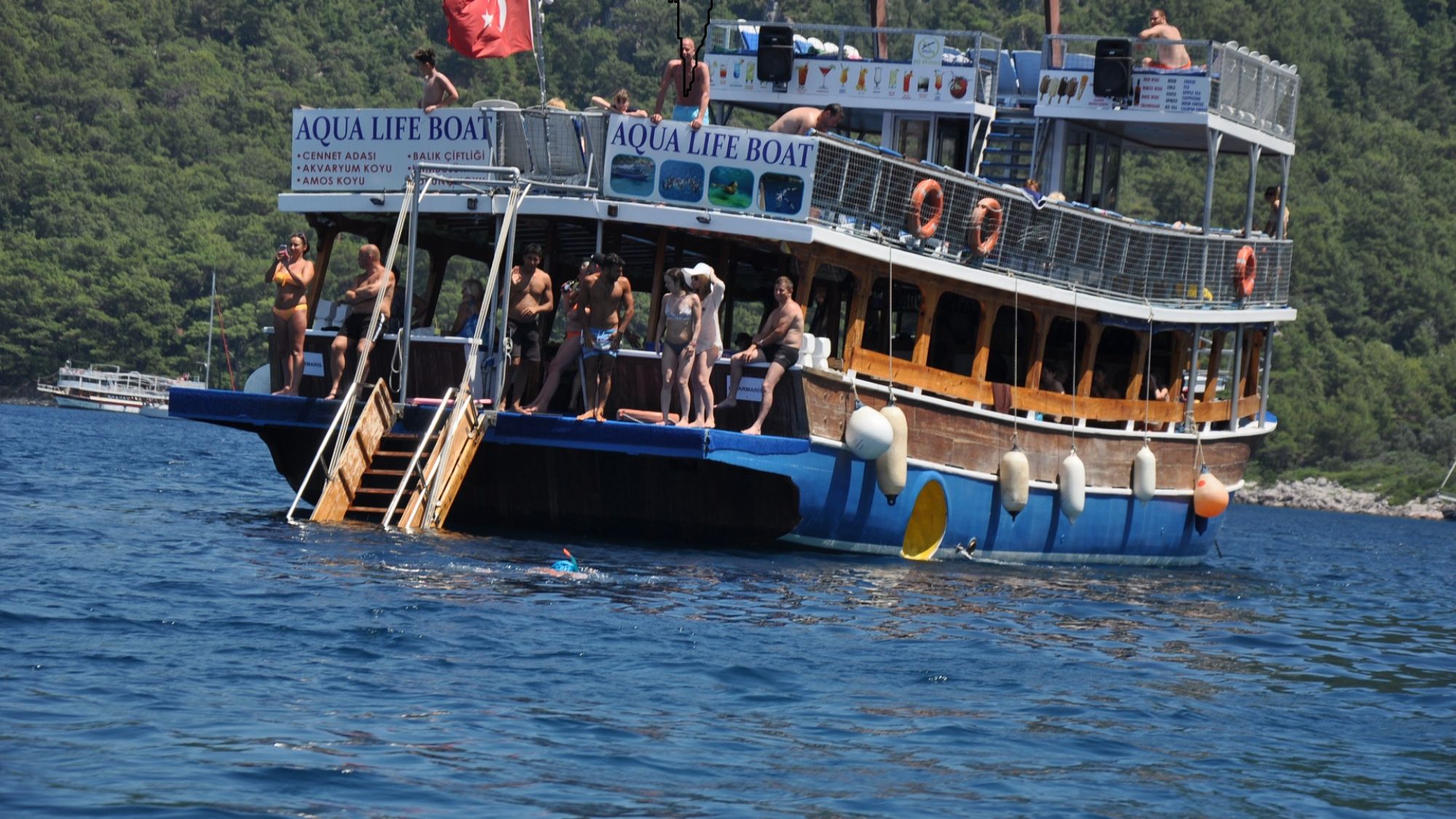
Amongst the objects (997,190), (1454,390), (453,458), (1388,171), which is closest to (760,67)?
(997,190)

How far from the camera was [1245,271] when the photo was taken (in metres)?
24.3

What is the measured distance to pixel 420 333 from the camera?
19203 mm

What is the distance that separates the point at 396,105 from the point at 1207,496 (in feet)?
285

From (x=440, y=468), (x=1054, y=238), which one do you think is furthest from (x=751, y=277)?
(x=440, y=468)

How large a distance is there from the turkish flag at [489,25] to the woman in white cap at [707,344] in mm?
3719

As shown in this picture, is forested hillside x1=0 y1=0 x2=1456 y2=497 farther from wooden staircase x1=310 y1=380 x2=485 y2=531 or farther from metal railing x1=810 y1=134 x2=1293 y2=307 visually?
wooden staircase x1=310 y1=380 x2=485 y2=531

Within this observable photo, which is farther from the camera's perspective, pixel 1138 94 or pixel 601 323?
pixel 1138 94

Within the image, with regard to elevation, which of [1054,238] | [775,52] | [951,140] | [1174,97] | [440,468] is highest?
[775,52]

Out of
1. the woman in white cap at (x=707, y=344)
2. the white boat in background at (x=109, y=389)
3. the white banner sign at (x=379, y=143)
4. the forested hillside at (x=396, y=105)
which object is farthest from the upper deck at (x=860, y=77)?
the forested hillside at (x=396, y=105)

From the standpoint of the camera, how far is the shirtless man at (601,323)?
1775 centimetres

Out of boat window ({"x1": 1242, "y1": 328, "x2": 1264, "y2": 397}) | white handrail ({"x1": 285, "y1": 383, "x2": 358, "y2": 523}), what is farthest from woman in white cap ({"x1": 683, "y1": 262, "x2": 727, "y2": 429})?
boat window ({"x1": 1242, "y1": 328, "x2": 1264, "y2": 397})

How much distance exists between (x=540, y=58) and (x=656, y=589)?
21.4ft

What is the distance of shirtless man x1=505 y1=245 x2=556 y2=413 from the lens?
18359mm

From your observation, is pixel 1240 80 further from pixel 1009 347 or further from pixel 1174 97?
pixel 1009 347
